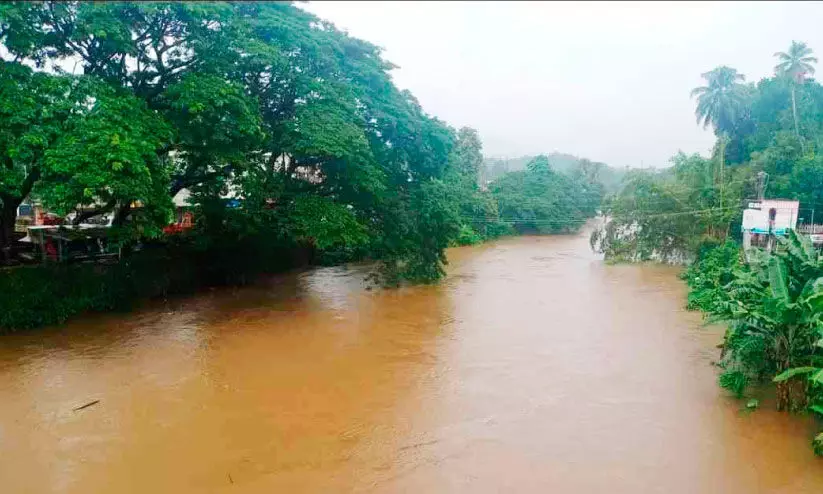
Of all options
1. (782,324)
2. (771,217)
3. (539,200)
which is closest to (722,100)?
(539,200)

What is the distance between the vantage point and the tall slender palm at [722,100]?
1198 inches

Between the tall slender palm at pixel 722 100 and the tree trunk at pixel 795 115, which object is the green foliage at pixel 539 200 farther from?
the tree trunk at pixel 795 115

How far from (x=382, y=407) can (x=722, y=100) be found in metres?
31.4

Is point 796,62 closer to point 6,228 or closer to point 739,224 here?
point 739,224

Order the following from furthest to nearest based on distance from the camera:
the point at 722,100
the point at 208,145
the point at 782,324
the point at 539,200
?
1. the point at 539,200
2. the point at 722,100
3. the point at 208,145
4. the point at 782,324

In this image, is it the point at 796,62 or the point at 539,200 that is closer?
the point at 796,62

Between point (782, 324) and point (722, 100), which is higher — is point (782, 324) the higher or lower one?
the lower one

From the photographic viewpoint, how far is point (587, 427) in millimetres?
6656

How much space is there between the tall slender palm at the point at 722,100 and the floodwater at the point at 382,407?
22742mm

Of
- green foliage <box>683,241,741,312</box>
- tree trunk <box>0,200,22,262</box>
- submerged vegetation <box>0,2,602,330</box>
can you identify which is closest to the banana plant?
green foliage <box>683,241,741,312</box>

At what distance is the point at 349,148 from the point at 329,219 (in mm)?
1704

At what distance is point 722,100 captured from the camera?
3081 cm

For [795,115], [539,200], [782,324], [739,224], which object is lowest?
[782,324]

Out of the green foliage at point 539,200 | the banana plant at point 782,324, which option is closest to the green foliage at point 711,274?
the banana plant at point 782,324
